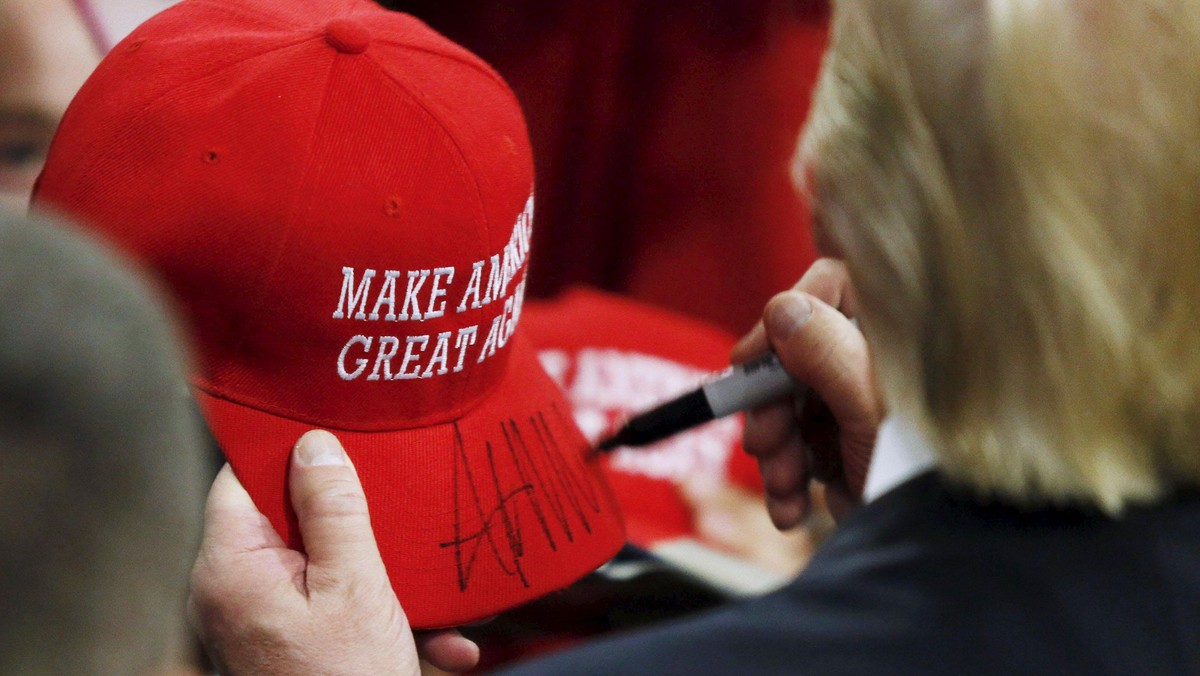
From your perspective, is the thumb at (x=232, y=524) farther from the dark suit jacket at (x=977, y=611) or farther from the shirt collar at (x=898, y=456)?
the shirt collar at (x=898, y=456)

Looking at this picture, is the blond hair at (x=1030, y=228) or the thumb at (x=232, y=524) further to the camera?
the thumb at (x=232, y=524)

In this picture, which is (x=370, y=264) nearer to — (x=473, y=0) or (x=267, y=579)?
(x=267, y=579)

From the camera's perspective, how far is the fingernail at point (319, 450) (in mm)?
596

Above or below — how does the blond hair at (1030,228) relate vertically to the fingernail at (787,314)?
above

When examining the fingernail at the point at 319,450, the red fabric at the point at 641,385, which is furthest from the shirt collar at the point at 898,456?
the red fabric at the point at 641,385

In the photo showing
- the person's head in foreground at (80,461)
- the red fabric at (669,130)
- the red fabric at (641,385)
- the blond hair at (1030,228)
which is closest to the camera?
the person's head in foreground at (80,461)

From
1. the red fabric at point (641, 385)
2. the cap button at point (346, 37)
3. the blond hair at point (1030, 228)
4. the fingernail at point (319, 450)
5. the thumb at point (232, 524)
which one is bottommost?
the red fabric at point (641, 385)

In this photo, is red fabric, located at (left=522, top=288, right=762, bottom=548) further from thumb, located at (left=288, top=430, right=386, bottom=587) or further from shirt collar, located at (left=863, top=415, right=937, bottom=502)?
thumb, located at (left=288, top=430, right=386, bottom=587)

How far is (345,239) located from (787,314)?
34cm

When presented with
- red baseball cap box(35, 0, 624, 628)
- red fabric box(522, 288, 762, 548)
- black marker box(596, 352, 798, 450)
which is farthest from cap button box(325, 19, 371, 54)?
red fabric box(522, 288, 762, 548)

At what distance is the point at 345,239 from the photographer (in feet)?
1.88

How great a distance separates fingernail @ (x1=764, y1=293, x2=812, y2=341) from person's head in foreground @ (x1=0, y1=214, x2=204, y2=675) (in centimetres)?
51

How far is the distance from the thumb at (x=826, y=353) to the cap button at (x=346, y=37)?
0.34 metres

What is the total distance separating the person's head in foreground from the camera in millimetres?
303
